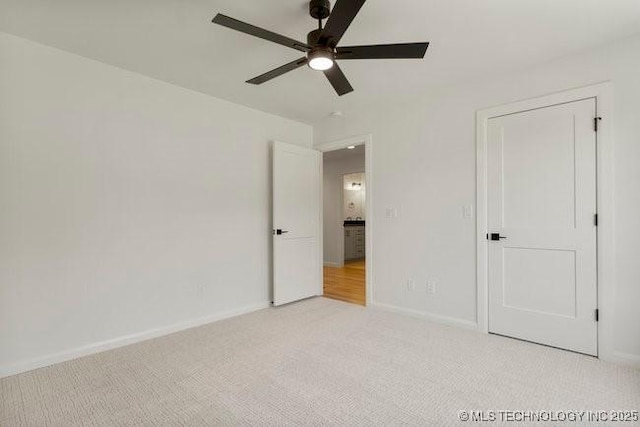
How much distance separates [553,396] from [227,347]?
233 cm

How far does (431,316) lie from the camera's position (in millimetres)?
3350

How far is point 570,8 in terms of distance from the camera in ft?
6.57

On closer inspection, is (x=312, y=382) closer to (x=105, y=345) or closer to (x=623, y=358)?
(x=105, y=345)

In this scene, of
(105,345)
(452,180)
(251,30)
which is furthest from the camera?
(452,180)

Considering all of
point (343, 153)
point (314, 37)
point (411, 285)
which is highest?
point (343, 153)

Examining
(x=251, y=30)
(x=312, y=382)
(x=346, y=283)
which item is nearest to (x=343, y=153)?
(x=346, y=283)

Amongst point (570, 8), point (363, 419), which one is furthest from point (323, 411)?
point (570, 8)

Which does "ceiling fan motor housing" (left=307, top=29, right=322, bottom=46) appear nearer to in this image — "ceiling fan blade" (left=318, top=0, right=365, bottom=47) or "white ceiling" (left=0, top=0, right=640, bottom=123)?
"ceiling fan blade" (left=318, top=0, right=365, bottom=47)

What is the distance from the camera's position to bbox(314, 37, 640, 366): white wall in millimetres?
2348

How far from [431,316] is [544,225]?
1383 millimetres

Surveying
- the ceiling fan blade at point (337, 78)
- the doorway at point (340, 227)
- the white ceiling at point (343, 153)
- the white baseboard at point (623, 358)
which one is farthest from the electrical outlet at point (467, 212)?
the white ceiling at point (343, 153)

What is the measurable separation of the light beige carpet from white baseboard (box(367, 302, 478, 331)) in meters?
0.12

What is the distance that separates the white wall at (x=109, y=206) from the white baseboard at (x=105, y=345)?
12 millimetres

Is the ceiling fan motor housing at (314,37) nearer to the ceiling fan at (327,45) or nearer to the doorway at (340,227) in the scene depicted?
the ceiling fan at (327,45)
